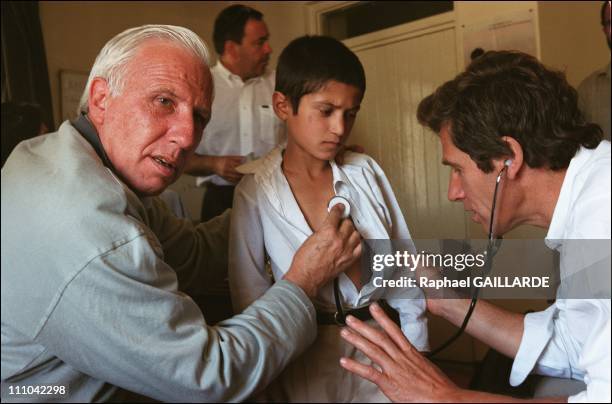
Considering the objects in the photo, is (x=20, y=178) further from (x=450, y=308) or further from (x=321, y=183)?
(x=450, y=308)

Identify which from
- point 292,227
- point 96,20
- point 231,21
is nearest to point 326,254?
point 292,227

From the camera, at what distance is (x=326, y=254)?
0.60 meters

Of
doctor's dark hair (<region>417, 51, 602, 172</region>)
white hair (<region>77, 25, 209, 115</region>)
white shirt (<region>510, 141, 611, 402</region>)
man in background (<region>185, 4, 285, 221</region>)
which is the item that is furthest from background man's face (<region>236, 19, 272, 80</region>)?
white shirt (<region>510, 141, 611, 402</region>)

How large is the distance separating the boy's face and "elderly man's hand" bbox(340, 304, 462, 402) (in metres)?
0.19

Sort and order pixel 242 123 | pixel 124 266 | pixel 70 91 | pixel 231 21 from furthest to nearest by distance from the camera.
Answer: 1. pixel 231 21
2. pixel 70 91
3. pixel 242 123
4. pixel 124 266

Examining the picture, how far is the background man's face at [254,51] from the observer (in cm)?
99

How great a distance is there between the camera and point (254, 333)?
0.53m

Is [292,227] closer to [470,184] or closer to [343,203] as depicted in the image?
[343,203]

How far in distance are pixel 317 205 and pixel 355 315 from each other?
0.13 meters

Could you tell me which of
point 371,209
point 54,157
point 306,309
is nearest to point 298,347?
point 306,309

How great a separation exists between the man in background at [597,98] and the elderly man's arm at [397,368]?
0.31m

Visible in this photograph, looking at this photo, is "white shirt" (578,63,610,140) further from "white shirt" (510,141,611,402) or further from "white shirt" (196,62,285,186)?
"white shirt" (196,62,285,186)

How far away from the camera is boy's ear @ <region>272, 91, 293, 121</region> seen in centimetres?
68

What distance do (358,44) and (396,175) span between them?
0.18m
